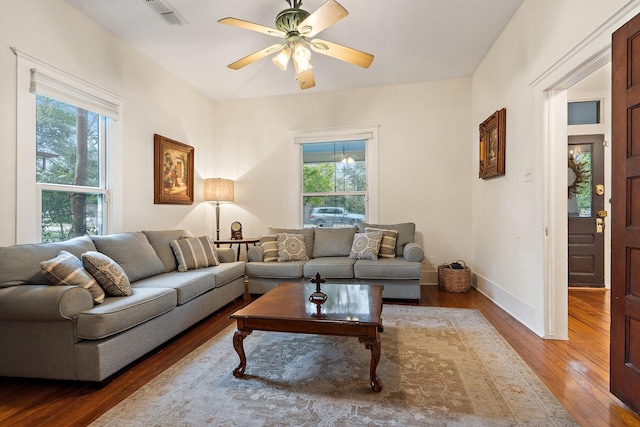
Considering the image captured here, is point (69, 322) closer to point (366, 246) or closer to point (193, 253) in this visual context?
point (193, 253)

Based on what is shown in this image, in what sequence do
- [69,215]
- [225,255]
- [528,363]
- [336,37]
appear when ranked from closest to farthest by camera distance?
1. [528,363]
2. [69,215]
3. [336,37]
4. [225,255]

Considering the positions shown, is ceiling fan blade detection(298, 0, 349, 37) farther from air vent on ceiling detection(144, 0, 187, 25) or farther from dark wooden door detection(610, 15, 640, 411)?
dark wooden door detection(610, 15, 640, 411)

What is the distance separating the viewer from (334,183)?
495cm

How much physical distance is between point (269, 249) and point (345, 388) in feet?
8.00

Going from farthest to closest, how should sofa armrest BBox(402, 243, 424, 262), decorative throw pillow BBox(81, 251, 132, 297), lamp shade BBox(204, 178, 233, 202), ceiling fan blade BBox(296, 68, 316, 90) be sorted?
lamp shade BBox(204, 178, 233, 202) → sofa armrest BBox(402, 243, 424, 262) → ceiling fan blade BBox(296, 68, 316, 90) → decorative throw pillow BBox(81, 251, 132, 297)

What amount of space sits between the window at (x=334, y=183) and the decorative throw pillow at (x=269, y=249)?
976 millimetres

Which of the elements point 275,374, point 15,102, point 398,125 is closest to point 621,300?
point 275,374

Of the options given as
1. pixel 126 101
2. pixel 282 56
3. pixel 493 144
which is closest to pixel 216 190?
pixel 126 101

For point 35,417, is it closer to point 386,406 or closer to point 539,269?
point 386,406

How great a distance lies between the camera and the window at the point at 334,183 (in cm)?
486

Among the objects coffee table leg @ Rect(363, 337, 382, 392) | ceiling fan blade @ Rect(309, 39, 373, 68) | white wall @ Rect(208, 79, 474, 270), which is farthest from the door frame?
white wall @ Rect(208, 79, 474, 270)

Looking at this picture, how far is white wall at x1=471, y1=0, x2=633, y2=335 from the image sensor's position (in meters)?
2.29

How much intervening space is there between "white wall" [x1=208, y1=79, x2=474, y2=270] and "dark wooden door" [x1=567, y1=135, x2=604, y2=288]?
4.47 feet

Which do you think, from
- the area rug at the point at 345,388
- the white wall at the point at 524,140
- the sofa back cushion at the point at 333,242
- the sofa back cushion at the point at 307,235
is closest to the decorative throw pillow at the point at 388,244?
the sofa back cushion at the point at 333,242
